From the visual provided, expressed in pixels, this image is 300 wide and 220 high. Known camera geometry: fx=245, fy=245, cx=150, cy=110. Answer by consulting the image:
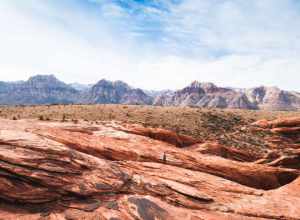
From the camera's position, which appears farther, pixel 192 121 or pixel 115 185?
pixel 192 121

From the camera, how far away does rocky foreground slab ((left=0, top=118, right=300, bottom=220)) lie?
1476cm

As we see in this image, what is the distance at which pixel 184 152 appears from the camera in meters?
24.3

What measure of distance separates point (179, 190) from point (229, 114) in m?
48.9

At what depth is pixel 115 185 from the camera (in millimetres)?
16391

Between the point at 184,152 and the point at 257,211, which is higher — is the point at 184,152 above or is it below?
above

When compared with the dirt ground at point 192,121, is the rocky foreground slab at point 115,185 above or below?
below

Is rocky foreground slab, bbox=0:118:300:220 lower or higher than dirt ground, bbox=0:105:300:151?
lower

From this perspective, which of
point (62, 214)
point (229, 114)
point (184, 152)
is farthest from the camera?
point (229, 114)

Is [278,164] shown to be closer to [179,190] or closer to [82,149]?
[179,190]

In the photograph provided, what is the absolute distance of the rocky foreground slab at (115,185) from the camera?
1476 cm

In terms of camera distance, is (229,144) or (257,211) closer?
(257,211)

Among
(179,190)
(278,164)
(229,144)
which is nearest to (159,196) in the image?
(179,190)

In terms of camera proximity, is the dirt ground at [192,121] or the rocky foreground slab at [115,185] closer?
the rocky foreground slab at [115,185]

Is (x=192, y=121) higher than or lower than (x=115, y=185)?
higher
